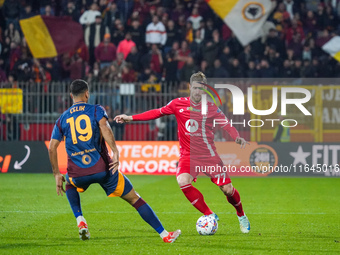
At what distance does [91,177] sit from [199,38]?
13160 millimetres

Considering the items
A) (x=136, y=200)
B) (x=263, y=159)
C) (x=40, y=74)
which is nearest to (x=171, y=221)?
(x=136, y=200)

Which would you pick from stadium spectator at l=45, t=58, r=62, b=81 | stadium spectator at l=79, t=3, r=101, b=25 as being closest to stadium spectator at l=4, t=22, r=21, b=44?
stadium spectator at l=45, t=58, r=62, b=81

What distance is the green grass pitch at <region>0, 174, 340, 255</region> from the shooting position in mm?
6953

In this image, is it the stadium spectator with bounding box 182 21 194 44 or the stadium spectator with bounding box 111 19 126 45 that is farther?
the stadium spectator with bounding box 182 21 194 44

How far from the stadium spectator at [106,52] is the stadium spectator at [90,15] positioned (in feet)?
3.96

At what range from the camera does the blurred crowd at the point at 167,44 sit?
62.4 feet

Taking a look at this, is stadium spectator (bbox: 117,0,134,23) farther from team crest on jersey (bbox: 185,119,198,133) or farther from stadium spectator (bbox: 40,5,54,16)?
team crest on jersey (bbox: 185,119,198,133)

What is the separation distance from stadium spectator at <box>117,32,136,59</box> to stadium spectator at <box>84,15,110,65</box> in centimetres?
69

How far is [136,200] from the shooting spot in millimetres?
7207

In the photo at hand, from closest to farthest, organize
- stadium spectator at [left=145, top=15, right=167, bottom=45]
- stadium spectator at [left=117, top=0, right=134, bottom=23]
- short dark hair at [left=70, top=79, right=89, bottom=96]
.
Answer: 1. short dark hair at [left=70, top=79, right=89, bottom=96]
2. stadium spectator at [left=145, top=15, right=167, bottom=45]
3. stadium spectator at [left=117, top=0, right=134, bottom=23]

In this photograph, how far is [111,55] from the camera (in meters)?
19.6

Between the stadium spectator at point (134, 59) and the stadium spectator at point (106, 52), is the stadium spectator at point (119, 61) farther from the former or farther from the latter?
the stadium spectator at point (106, 52)

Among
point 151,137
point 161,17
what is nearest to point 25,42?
point 161,17

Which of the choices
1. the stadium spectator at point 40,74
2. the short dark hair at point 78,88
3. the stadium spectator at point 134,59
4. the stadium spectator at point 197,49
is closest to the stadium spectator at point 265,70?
the stadium spectator at point 197,49
